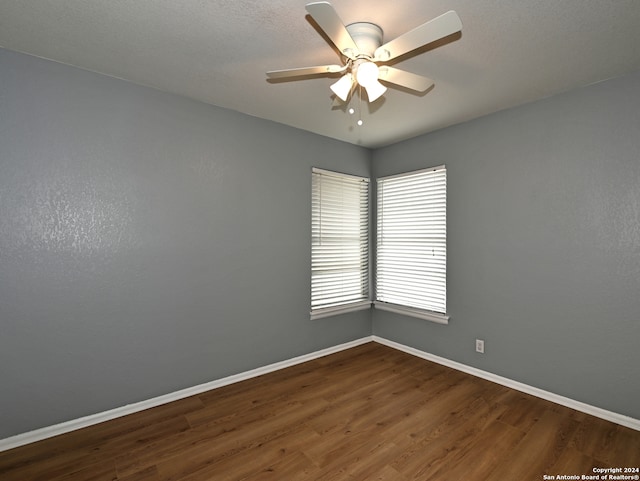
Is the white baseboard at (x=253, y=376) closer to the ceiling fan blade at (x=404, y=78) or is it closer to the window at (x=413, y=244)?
the window at (x=413, y=244)

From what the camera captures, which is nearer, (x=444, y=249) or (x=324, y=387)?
(x=324, y=387)

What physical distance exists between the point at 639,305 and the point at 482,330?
1.20 meters

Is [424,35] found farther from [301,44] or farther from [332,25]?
[301,44]

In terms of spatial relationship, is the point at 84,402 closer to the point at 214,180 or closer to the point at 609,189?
the point at 214,180

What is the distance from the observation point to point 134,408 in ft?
8.29

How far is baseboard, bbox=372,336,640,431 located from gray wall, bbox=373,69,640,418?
0.16 ft

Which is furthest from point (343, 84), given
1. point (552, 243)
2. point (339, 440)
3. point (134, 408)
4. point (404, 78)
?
point (134, 408)

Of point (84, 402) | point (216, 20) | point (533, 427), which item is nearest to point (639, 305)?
point (533, 427)

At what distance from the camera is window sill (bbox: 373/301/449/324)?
11.4 feet

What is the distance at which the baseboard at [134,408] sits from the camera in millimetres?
2123

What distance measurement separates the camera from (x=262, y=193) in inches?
128

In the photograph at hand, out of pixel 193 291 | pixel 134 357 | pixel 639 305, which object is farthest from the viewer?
pixel 193 291

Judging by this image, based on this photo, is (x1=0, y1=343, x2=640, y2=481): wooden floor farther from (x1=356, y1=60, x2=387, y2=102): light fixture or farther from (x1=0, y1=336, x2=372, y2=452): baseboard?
(x1=356, y1=60, x2=387, y2=102): light fixture

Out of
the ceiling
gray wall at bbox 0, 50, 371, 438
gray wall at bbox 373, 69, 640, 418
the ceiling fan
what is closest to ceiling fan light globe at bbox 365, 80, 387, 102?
the ceiling fan
